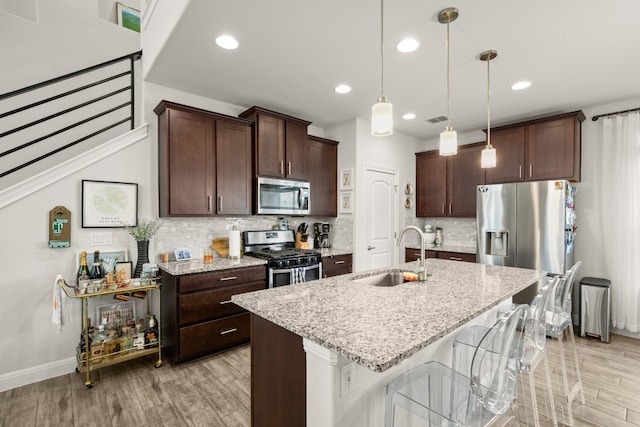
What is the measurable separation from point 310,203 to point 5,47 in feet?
10.8

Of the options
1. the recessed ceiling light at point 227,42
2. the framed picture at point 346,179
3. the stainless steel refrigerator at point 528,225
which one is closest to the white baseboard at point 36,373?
the recessed ceiling light at point 227,42

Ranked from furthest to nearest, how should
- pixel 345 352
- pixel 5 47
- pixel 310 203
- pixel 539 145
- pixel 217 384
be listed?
pixel 310 203 → pixel 539 145 → pixel 5 47 → pixel 217 384 → pixel 345 352

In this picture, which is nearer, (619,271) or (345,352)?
(345,352)

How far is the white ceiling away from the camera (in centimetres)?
198

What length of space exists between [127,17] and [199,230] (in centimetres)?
277

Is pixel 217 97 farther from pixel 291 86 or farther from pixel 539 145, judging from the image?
pixel 539 145

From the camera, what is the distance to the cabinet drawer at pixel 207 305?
2.70m

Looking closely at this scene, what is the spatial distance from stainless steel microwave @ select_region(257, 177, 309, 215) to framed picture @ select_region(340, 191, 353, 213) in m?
0.60

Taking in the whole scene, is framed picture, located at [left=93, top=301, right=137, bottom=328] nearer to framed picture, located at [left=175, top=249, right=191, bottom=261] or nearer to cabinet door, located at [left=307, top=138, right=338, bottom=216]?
framed picture, located at [left=175, top=249, right=191, bottom=261]

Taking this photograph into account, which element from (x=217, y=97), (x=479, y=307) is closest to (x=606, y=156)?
(x=479, y=307)

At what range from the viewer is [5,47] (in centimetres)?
271

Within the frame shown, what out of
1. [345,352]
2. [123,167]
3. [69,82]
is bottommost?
[345,352]

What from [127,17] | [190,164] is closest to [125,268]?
[190,164]

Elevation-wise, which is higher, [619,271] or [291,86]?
[291,86]
